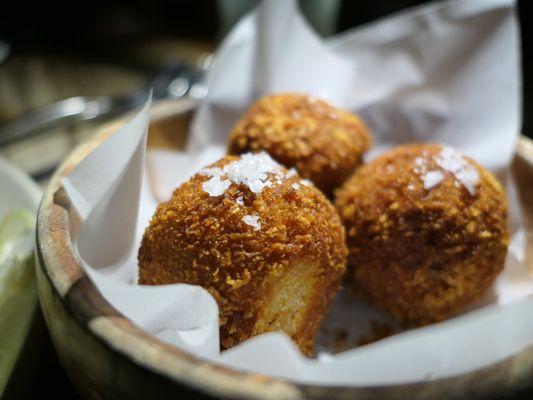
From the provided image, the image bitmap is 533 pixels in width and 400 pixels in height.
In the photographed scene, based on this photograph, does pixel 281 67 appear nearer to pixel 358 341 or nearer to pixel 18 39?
pixel 358 341

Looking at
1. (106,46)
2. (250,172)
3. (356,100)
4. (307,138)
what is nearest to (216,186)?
(250,172)

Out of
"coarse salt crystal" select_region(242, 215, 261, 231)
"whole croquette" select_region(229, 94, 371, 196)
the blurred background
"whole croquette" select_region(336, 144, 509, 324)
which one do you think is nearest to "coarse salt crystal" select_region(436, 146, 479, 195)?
"whole croquette" select_region(336, 144, 509, 324)

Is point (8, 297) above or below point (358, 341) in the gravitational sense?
above

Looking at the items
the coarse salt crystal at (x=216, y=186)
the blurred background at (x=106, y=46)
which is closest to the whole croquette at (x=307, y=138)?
the coarse salt crystal at (x=216, y=186)

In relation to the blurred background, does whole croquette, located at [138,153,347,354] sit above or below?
above

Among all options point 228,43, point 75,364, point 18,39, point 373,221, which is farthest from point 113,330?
point 18,39

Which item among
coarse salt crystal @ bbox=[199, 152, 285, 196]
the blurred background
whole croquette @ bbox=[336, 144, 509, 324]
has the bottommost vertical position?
the blurred background

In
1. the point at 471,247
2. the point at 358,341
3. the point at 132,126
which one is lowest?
the point at 358,341

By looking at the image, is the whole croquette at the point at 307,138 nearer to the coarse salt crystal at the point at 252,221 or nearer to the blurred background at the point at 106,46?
the coarse salt crystal at the point at 252,221

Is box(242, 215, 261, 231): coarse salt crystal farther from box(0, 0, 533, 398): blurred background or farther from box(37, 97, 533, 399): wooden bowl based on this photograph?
box(0, 0, 533, 398): blurred background
